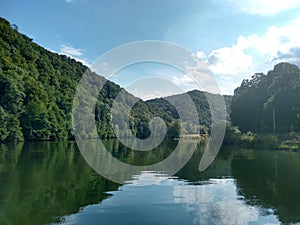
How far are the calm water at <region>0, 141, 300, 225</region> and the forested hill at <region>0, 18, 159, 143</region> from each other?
4253 centimetres

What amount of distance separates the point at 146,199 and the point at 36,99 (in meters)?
62.9

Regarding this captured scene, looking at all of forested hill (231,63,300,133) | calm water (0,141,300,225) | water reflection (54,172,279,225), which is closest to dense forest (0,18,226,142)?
forested hill (231,63,300,133)

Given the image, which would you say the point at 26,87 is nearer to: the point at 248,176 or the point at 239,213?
the point at 248,176

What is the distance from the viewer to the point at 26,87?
230 feet

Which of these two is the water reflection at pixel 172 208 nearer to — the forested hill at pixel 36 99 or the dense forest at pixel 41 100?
the dense forest at pixel 41 100

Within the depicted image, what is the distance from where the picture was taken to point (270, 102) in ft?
191

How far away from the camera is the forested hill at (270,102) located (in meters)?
55.0

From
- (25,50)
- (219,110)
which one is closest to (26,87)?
(25,50)

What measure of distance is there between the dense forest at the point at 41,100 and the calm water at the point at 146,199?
39.0 meters

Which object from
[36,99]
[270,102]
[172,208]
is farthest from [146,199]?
[36,99]

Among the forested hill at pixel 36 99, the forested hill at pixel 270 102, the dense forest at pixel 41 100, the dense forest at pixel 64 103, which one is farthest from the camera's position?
the dense forest at pixel 41 100

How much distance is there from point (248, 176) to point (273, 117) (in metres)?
39.5

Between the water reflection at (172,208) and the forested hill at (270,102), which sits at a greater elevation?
the forested hill at (270,102)

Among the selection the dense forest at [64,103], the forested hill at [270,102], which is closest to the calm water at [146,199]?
the dense forest at [64,103]
